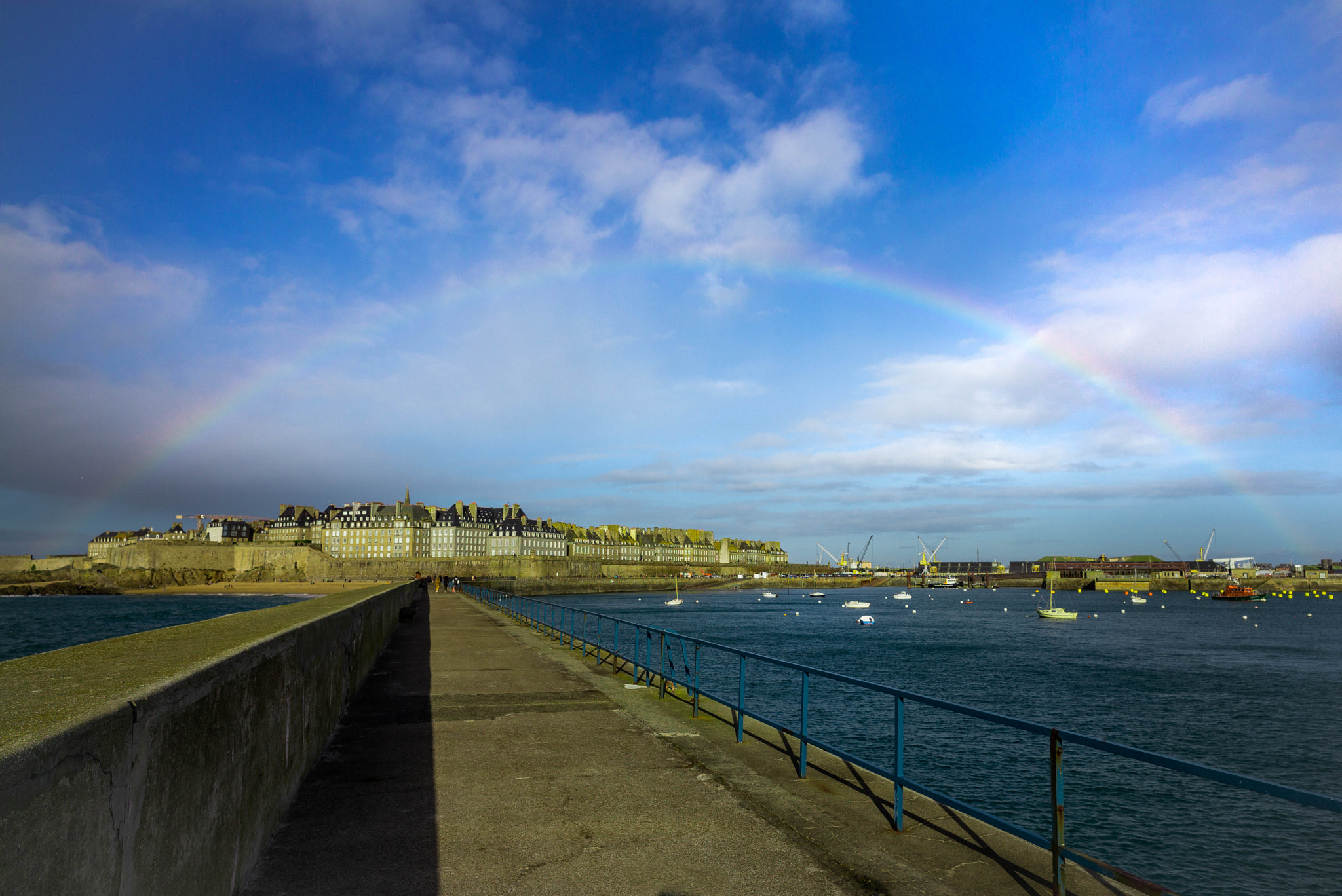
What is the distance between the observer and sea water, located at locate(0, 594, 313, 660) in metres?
56.2

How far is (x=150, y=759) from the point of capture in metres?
3.21

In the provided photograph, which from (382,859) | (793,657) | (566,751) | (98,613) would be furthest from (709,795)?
(98,613)

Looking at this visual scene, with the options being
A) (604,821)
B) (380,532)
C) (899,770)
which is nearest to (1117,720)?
(899,770)

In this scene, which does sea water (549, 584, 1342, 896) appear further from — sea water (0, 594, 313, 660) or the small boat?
the small boat

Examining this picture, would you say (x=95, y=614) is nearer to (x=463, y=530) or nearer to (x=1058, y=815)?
(x=463, y=530)

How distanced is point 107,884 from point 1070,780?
2162 cm

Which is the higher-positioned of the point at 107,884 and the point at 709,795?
the point at 107,884

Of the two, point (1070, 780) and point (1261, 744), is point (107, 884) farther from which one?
point (1261, 744)

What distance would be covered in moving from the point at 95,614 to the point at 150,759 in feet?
331

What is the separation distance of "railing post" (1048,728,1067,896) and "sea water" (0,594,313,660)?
116 feet

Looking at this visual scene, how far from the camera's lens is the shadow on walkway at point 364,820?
5.15 meters

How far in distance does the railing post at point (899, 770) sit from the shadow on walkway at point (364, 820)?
3.43 m

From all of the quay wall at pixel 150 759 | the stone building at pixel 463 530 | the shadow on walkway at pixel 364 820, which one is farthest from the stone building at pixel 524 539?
the quay wall at pixel 150 759

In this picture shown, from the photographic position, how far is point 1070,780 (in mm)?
19719
